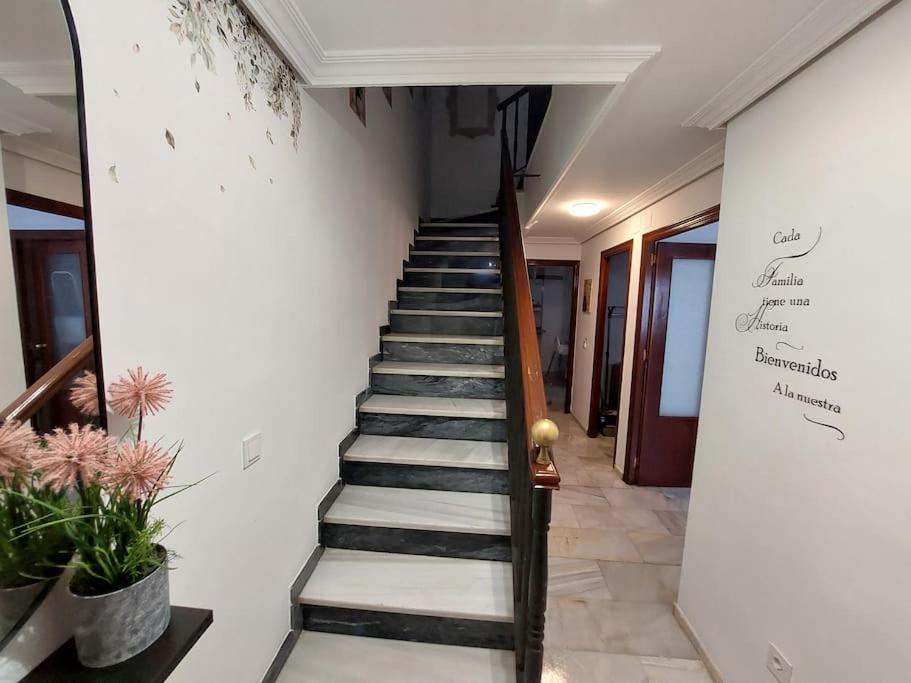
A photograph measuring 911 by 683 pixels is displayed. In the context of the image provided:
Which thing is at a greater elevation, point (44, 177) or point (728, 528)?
point (44, 177)

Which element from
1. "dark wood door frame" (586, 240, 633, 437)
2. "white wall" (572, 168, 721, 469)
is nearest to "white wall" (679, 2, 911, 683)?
"white wall" (572, 168, 721, 469)

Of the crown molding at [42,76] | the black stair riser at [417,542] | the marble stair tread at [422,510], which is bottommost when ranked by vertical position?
the black stair riser at [417,542]

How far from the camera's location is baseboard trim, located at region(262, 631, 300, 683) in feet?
4.68

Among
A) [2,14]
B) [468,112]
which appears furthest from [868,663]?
[468,112]

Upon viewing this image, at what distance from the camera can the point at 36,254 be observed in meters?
0.60

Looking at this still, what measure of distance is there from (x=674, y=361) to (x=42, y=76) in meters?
3.74

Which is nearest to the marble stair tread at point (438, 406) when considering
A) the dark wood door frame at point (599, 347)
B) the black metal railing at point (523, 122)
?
the dark wood door frame at point (599, 347)

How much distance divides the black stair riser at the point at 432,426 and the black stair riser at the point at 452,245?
2162 mm

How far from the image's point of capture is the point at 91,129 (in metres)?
0.71

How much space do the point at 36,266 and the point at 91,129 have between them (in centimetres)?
30

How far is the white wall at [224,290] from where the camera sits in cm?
78

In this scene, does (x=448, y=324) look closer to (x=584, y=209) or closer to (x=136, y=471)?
(x=584, y=209)

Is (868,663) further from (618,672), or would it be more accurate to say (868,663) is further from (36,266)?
(36,266)

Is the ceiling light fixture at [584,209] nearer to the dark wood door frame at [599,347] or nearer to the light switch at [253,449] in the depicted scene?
the dark wood door frame at [599,347]
